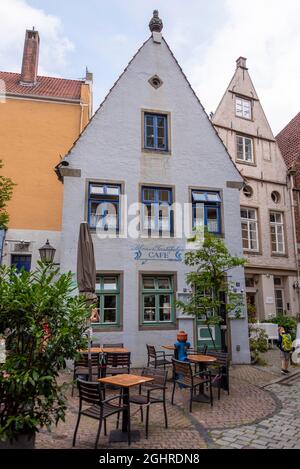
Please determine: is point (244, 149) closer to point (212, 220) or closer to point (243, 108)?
point (243, 108)

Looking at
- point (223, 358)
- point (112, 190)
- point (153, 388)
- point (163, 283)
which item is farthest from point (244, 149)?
point (153, 388)

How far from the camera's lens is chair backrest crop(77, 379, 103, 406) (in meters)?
5.36

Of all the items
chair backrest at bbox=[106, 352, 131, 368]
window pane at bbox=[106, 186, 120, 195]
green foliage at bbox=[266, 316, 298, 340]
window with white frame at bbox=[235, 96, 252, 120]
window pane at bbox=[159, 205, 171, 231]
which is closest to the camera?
chair backrest at bbox=[106, 352, 131, 368]

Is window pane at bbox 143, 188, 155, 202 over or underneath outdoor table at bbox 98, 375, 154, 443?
over

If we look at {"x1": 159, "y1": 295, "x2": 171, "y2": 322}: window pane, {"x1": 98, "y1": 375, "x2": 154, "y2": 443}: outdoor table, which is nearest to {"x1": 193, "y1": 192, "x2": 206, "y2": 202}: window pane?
{"x1": 159, "y1": 295, "x2": 171, "y2": 322}: window pane

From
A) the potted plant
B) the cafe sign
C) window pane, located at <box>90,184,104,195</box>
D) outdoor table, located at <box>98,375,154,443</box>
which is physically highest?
window pane, located at <box>90,184,104,195</box>

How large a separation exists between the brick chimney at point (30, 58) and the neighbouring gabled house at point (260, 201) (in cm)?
1076

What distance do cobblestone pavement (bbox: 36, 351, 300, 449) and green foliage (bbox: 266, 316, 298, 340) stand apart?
25.1 ft

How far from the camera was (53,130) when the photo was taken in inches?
762

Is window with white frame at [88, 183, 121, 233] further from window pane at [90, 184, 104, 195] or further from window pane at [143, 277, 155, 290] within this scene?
window pane at [143, 277, 155, 290]

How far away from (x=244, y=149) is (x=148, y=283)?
10.1 metres

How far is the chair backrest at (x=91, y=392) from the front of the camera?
5358 millimetres

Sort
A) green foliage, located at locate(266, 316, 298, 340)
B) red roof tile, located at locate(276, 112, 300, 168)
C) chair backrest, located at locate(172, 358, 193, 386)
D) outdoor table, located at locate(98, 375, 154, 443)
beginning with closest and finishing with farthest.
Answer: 1. outdoor table, located at locate(98, 375, 154, 443)
2. chair backrest, located at locate(172, 358, 193, 386)
3. green foliage, located at locate(266, 316, 298, 340)
4. red roof tile, located at locate(276, 112, 300, 168)

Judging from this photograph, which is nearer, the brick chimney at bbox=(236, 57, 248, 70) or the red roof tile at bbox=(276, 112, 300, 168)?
the brick chimney at bbox=(236, 57, 248, 70)
